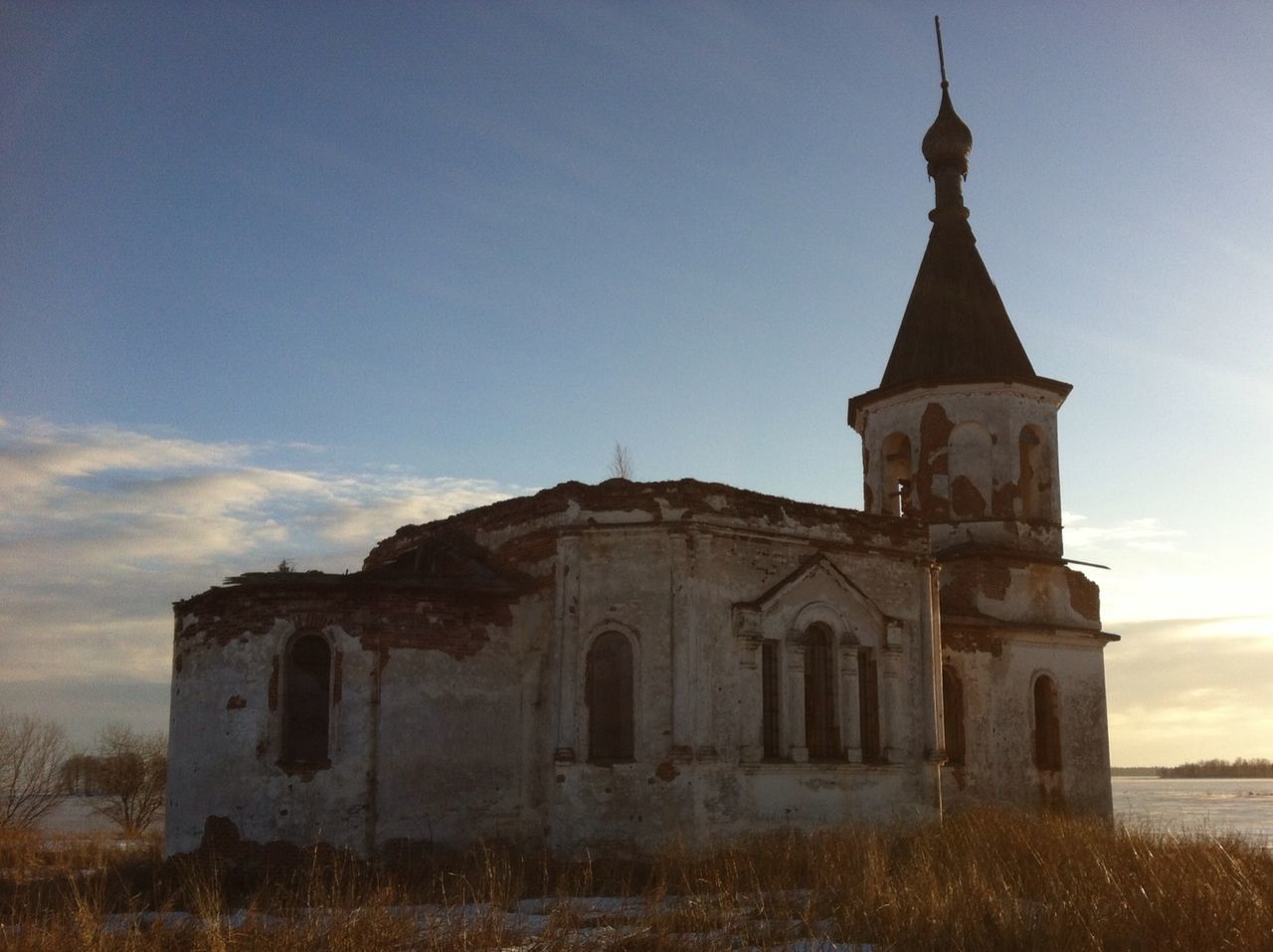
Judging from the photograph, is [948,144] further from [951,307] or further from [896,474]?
[896,474]

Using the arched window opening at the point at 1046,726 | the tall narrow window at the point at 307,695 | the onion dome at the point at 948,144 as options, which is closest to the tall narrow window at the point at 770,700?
the tall narrow window at the point at 307,695

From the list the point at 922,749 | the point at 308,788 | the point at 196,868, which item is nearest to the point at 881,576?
the point at 922,749

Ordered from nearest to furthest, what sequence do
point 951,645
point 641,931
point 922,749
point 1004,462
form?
point 641,931 < point 922,749 < point 951,645 < point 1004,462

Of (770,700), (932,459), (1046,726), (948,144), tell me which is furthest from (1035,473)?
(770,700)

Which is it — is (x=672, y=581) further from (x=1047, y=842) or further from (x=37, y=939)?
(x=37, y=939)

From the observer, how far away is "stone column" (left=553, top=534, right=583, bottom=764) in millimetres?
14938

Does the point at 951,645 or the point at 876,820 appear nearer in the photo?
the point at 876,820

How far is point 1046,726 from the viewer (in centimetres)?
2138

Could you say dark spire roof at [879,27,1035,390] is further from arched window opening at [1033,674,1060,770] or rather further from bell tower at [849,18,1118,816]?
arched window opening at [1033,674,1060,770]

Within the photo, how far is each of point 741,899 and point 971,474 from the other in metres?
12.6

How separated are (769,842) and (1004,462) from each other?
32.8ft

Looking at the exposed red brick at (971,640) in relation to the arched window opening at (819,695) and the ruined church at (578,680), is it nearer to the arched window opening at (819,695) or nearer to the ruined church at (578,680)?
the ruined church at (578,680)

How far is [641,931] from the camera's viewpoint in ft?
30.1

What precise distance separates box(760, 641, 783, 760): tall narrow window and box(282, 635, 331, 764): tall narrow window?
18.0ft
